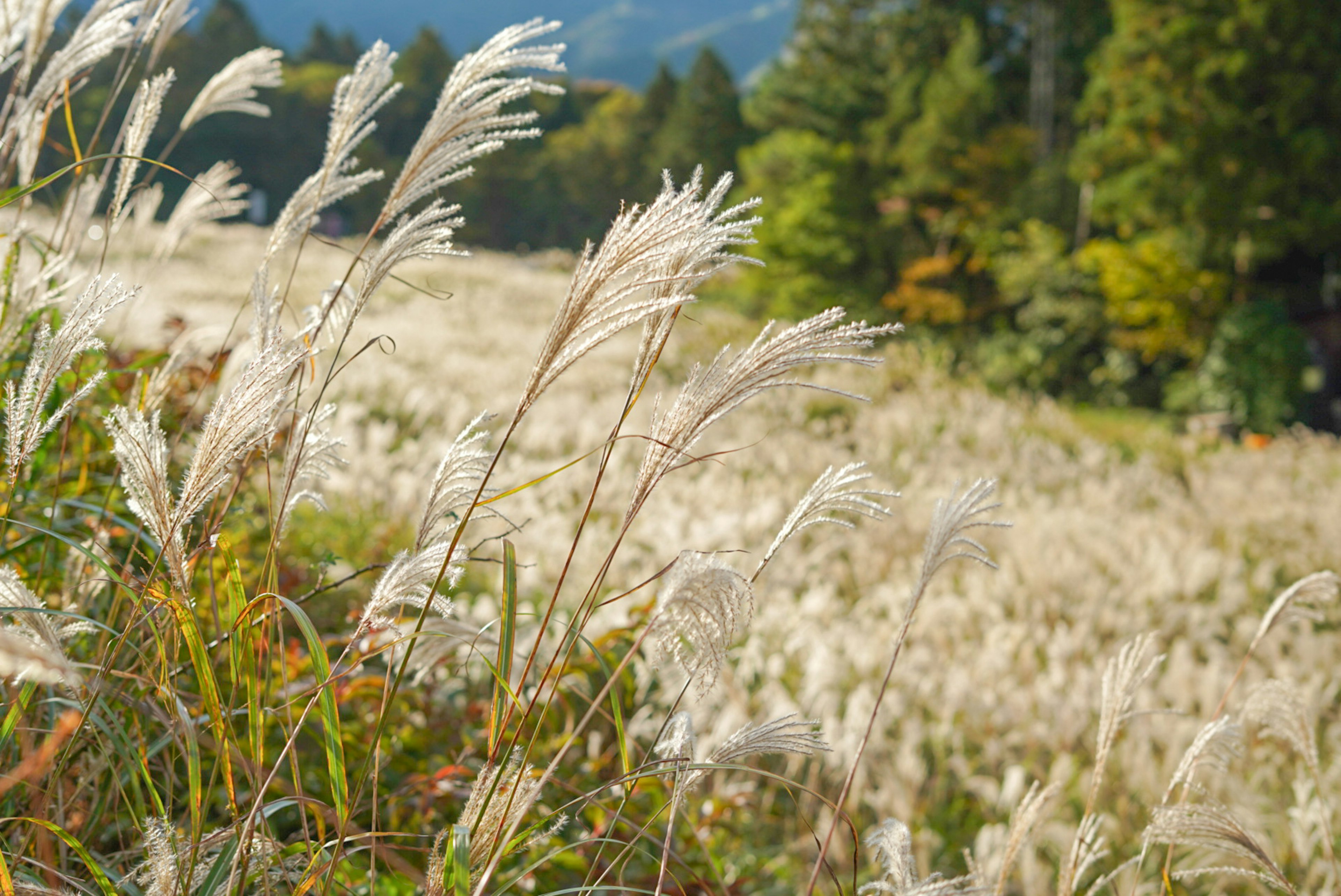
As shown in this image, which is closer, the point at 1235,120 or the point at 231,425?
the point at 231,425

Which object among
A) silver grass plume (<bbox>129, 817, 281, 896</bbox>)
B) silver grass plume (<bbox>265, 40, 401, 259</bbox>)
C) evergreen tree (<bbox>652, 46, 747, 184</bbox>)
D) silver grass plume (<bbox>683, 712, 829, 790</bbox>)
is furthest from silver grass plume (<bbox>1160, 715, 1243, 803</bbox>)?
evergreen tree (<bbox>652, 46, 747, 184</bbox>)

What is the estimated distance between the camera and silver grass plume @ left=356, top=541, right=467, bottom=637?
0.86 m

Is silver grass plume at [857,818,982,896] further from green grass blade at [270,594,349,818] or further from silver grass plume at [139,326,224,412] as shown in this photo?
silver grass plume at [139,326,224,412]

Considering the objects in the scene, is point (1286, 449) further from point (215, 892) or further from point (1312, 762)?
point (215, 892)

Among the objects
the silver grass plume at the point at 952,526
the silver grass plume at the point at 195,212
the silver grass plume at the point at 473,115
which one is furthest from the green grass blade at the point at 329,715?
the silver grass plume at the point at 195,212

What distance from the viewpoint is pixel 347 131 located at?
3.89 ft

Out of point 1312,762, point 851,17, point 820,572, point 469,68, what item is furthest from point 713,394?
point 851,17

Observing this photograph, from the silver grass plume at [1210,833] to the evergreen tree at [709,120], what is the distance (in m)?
33.0

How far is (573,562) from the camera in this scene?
4.22m

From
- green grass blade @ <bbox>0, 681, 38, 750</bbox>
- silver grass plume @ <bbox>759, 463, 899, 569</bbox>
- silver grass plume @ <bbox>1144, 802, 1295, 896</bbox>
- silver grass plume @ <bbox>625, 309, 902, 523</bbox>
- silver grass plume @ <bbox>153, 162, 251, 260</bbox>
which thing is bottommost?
silver grass plume @ <bbox>1144, 802, 1295, 896</bbox>

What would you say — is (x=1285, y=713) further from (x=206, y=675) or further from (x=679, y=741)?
(x=206, y=675)

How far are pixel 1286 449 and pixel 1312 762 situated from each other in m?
9.33

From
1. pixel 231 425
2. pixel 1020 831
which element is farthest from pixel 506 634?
pixel 1020 831

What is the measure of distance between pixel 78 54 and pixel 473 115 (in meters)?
0.71
